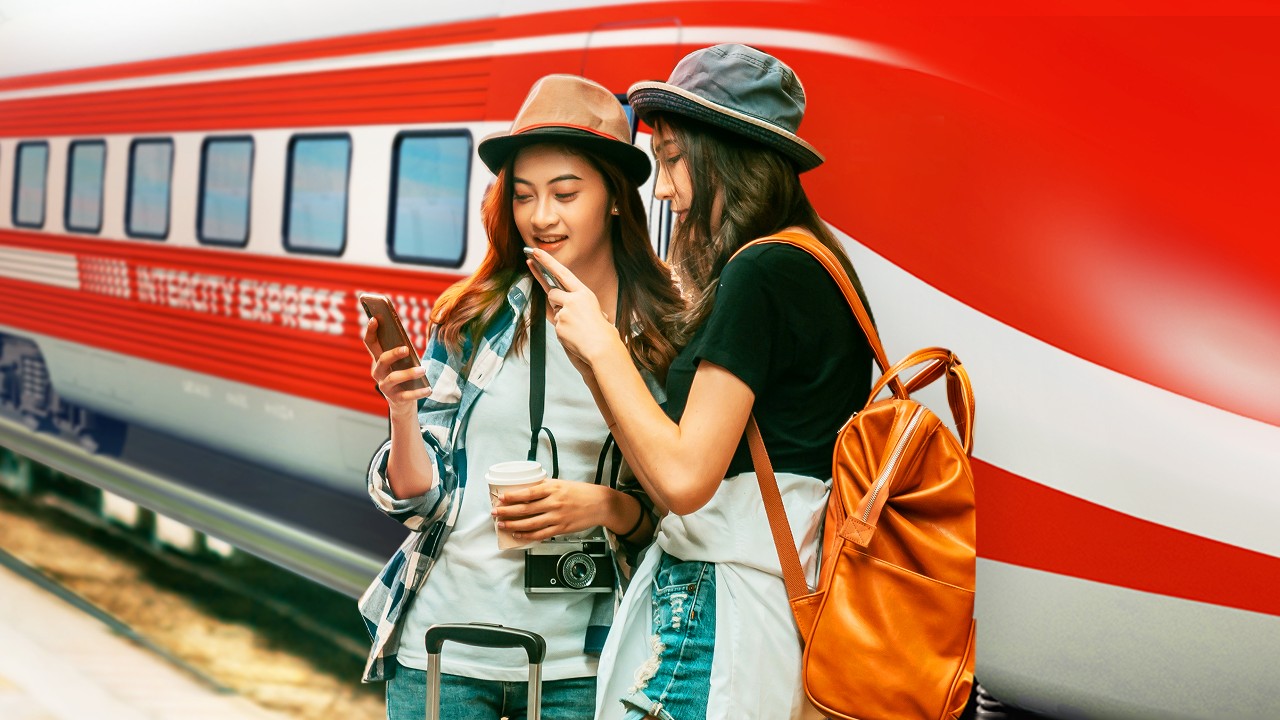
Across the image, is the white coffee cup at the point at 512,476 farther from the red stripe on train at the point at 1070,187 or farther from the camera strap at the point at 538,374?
the red stripe on train at the point at 1070,187

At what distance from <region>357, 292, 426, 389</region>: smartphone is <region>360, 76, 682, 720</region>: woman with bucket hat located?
3cm

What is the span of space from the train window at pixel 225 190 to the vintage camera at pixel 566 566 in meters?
4.57

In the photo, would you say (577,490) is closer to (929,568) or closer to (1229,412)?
(929,568)

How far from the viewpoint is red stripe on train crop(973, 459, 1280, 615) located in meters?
2.82

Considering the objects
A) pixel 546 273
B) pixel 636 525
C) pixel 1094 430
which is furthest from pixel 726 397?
pixel 1094 430

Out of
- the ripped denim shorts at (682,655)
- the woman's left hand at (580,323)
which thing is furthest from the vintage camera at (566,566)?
the woman's left hand at (580,323)

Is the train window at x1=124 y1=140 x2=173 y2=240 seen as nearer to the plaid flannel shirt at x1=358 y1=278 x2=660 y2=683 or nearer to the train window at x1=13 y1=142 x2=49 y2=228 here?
the train window at x1=13 y1=142 x2=49 y2=228

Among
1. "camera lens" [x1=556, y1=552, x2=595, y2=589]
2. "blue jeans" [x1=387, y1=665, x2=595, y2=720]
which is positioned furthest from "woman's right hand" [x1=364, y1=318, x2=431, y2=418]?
"blue jeans" [x1=387, y1=665, x2=595, y2=720]

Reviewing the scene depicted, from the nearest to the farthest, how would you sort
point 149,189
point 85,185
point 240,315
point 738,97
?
1. point 738,97
2. point 240,315
3. point 149,189
4. point 85,185

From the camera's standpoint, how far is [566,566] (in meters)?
2.11

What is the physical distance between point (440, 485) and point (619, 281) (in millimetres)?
495

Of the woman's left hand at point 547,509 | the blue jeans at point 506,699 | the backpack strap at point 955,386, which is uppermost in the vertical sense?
the backpack strap at point 955,386

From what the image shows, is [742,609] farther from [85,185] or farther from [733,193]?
[85,185]

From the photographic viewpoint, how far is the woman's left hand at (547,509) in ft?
6.45
